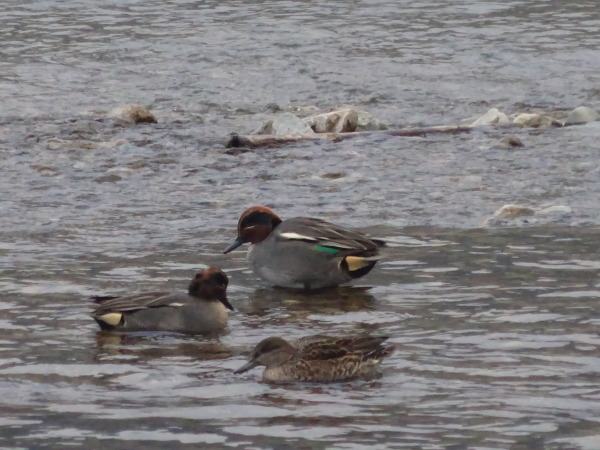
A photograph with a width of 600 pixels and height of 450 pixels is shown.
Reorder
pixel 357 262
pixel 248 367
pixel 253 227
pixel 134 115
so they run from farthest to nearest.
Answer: pixel 134 115 < pixel 253 227 < pixel 357 262 < pixel 248 367

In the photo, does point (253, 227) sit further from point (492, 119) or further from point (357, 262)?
point (492, 119)

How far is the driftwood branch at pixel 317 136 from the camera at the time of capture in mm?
14133

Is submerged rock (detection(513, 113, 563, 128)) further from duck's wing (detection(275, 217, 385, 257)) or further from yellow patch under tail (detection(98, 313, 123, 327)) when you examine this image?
yellow patch under tail (detection(98, 313, 123, 327))

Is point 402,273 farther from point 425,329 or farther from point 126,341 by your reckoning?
point 126,341

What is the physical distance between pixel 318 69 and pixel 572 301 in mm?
9398

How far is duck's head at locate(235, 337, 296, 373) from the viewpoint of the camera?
26.0ft

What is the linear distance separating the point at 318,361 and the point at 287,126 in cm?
692

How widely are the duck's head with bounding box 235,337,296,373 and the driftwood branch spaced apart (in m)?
6.20

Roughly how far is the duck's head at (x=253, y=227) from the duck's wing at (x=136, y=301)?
52.8 inches

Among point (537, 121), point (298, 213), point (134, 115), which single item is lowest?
point (298, 213)

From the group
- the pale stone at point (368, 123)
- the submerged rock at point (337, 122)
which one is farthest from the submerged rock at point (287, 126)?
the pale stone at point (368, 123)

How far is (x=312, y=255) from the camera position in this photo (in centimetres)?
1023

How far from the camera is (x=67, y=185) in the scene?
12.9 metres

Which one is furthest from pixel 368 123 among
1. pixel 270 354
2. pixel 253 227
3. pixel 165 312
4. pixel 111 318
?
pixel 270 354
